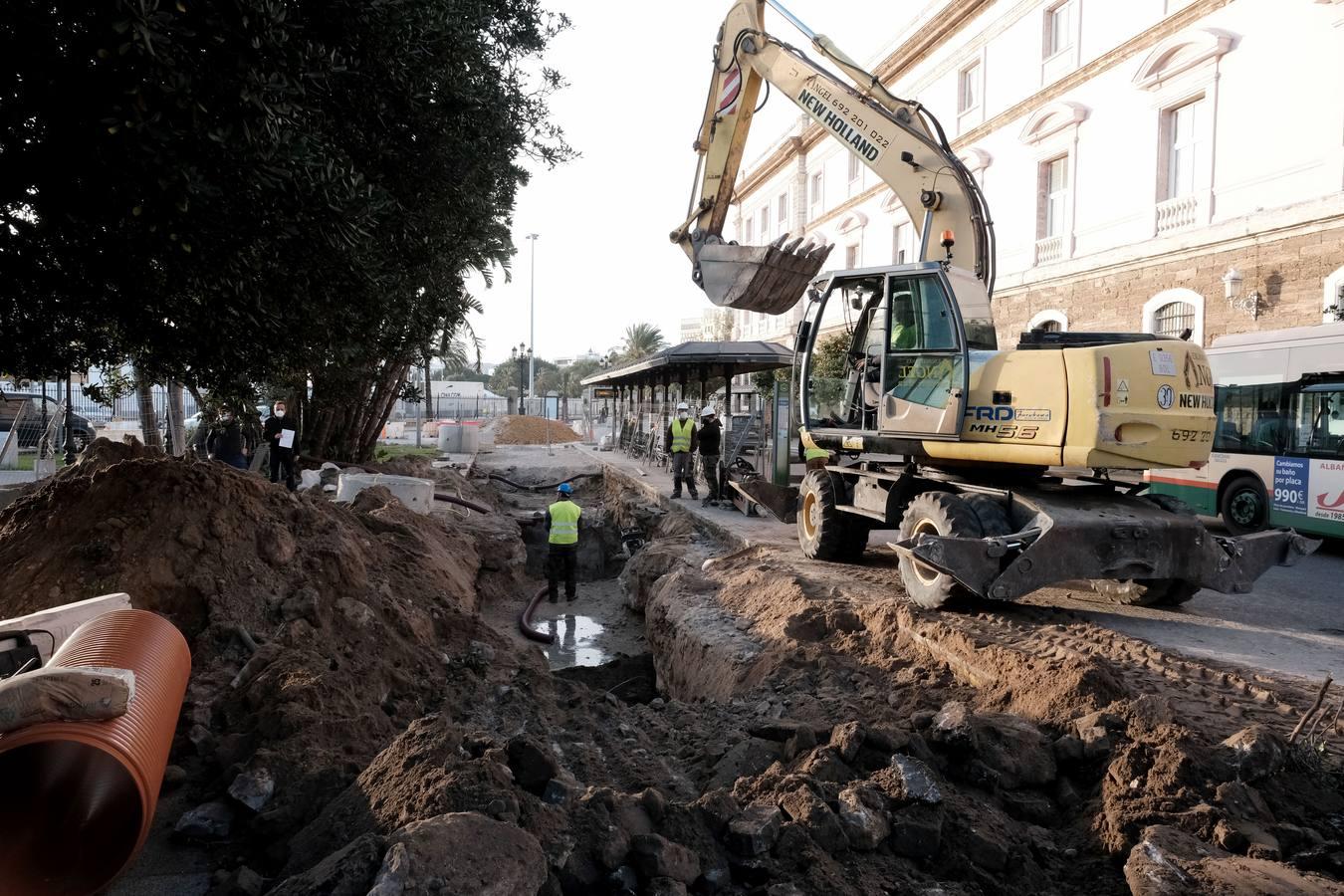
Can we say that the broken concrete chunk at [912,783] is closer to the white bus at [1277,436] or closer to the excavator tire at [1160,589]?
the excavator tire at [1160,589]

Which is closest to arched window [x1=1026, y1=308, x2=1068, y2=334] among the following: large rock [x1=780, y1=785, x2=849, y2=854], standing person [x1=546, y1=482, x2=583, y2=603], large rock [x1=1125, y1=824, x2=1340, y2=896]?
standing person [x1=546, y1=482, x2=583, y2=603]

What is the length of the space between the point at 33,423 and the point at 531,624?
1488 centimetres

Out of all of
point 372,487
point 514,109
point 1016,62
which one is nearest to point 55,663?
point 514,109

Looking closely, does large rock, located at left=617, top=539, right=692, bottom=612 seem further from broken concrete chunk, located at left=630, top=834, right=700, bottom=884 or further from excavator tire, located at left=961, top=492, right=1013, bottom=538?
broken concrete chunk, located at left=630, top=834, right=700, bottom=884

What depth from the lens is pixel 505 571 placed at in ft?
42.4

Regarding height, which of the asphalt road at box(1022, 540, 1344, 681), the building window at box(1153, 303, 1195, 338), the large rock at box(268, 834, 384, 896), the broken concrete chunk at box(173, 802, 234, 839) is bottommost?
the broken concrete chunk at box(173, 802, 234, 839)

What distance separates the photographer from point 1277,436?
12336mm

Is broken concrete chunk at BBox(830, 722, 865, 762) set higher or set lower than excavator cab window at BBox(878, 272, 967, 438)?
lower

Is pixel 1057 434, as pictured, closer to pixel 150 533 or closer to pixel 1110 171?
pixel 150 533

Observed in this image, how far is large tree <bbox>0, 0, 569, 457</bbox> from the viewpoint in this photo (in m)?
4.15

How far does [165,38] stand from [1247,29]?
18.5 metres

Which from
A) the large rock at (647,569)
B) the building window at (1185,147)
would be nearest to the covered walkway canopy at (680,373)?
the large rock at (647,569)

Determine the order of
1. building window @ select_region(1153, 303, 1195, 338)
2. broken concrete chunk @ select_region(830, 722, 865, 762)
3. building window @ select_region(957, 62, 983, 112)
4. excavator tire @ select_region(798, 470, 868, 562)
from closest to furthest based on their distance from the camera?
broken concrete chunk @ select_region(830, 722, 865, 762)
excavator tire @ select_region(798, 470, 868, 562)
building window @ select_region(1153, 303, 1195, 338)
building window @ select_region(957, 62, 983, 112)

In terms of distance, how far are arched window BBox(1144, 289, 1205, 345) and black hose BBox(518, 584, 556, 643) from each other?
12.6m
